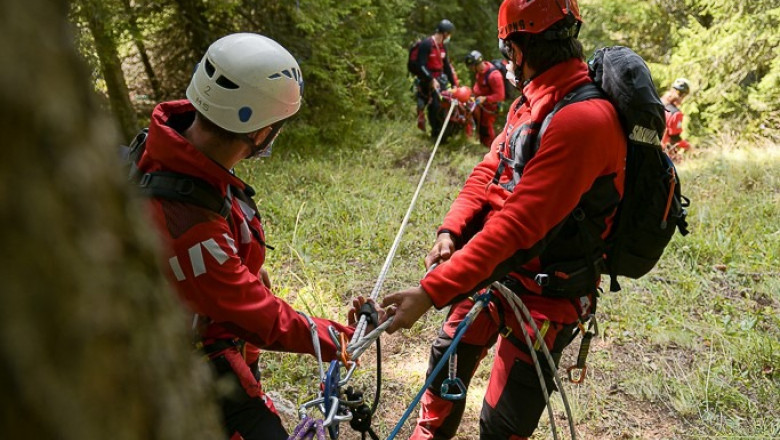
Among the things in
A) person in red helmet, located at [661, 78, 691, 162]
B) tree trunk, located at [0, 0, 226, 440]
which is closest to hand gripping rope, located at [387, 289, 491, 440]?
tree trunk, located at [0, 0, 226, 440]

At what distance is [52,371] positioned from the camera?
0.53 metres

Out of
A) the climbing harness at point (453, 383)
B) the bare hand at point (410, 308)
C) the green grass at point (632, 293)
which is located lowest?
the green grass at point (632, 293)

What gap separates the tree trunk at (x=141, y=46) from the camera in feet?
25.4

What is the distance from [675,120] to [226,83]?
10.5 meters

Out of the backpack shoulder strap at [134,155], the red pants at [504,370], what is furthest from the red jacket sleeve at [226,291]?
the red pants at [504,370]

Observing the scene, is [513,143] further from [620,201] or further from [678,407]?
[678,407]

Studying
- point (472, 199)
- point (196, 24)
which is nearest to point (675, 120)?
point (196, 24)

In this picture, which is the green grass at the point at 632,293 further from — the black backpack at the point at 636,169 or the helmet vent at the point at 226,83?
the helmet vent at the point at 226,83

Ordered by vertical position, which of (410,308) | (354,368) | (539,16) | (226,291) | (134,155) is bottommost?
(354,368)

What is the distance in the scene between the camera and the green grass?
3.99 m

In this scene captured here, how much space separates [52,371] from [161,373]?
17 centimetres

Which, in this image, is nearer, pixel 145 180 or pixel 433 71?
pixel 145 180

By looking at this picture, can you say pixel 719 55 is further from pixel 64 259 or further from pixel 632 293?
pixel 64 259

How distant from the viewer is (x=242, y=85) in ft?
7.09
